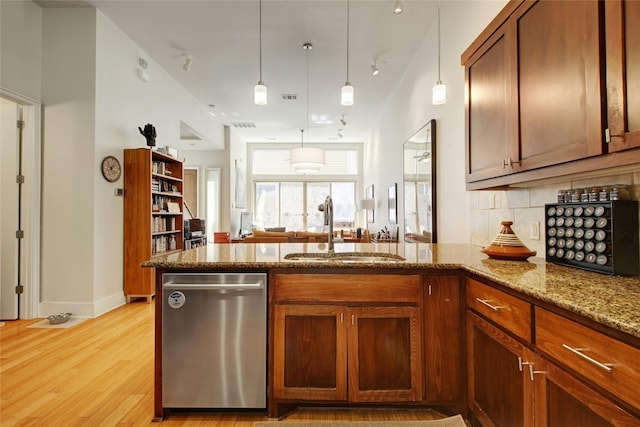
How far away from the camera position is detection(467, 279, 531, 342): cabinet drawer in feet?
4.06

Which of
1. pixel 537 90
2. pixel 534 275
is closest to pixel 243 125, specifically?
pixel 537 90

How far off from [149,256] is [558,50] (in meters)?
4.39

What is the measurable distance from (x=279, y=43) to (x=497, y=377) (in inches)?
171

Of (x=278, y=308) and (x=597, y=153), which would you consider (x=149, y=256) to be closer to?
(x=278, y=308)

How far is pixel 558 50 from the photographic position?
4.56 ft

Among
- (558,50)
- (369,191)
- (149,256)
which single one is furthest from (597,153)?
(369,191)

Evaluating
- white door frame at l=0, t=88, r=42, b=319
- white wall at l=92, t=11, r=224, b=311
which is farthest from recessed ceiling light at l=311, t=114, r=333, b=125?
white door frame at l=0, t=88, r=42, b=319

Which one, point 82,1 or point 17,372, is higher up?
point 82,1

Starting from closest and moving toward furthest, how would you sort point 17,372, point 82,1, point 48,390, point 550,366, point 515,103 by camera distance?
point 550,366 → point 515,103 → point 48,390 → point 17,372 → point 82,1

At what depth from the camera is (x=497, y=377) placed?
145 cm

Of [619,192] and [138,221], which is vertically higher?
[619,192]

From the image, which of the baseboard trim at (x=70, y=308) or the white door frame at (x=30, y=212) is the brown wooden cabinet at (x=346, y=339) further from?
the white door frame at (x=30, y=212)

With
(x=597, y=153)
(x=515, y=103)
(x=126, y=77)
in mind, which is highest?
(x=126, y=77)

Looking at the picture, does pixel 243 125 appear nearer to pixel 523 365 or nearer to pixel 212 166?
pixel 212 166
